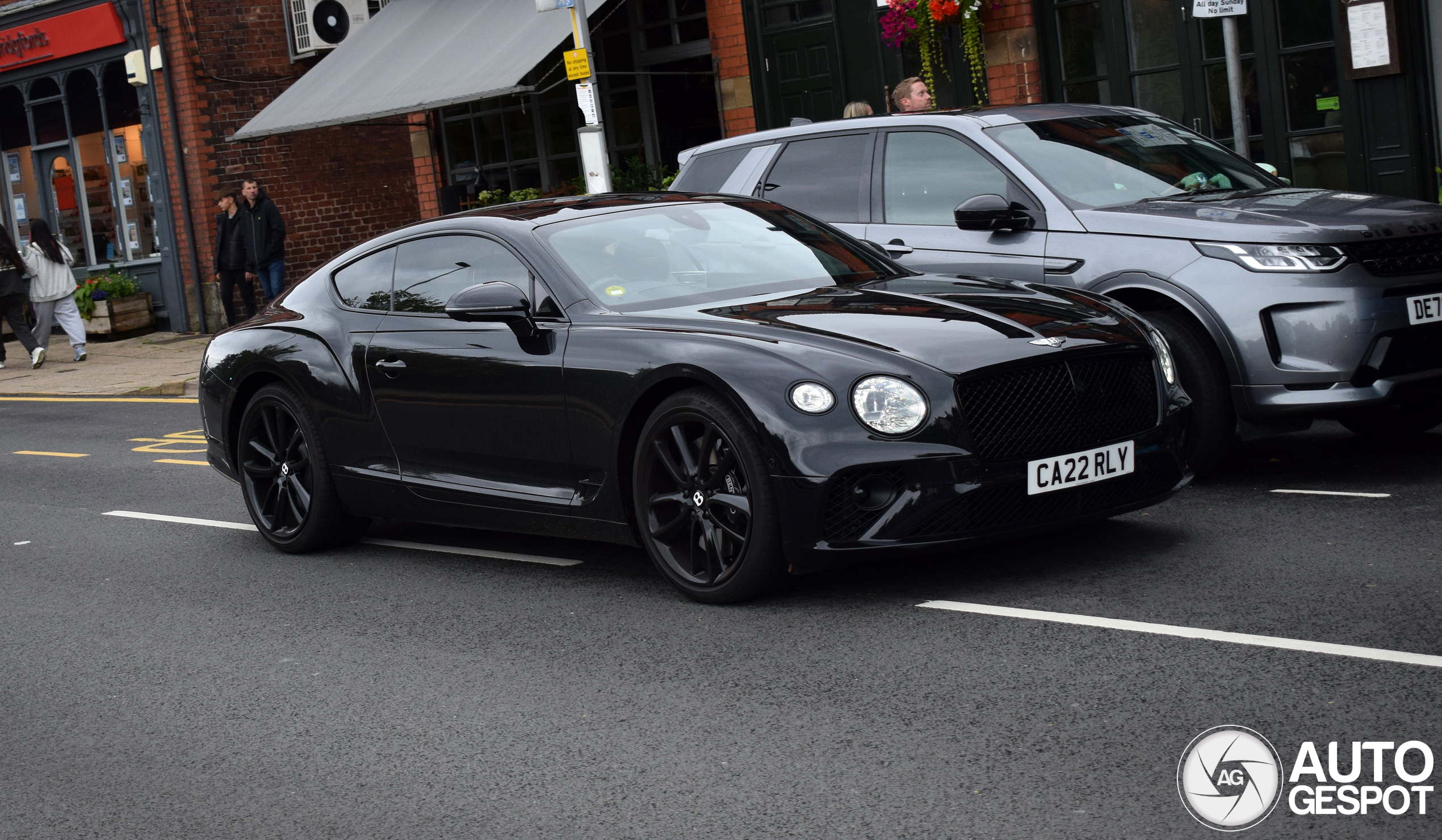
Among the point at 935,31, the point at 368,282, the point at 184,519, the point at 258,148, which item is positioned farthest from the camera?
the point at 258,148

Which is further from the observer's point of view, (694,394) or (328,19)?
(328,19)

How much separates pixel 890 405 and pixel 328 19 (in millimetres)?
20018

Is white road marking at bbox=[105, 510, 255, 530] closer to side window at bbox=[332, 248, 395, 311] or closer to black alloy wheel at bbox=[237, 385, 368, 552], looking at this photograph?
black alloy wheel at bbox=[237, 385, 368, 552]

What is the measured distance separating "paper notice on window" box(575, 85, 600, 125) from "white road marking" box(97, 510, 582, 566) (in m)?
5.52

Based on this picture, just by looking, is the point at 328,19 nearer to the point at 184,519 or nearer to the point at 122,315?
the point at 122,315

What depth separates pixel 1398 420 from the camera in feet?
25.4

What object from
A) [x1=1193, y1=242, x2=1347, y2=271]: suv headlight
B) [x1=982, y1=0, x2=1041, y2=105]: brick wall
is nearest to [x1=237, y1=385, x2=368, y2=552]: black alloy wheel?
[x1=1193, y1=242, x2=1347, y2=271]: suv headlight

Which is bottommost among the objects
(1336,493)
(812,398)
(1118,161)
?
A: (1336,493)

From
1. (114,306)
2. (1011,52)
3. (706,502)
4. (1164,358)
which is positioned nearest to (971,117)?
(1164,358)

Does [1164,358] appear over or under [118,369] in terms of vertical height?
over

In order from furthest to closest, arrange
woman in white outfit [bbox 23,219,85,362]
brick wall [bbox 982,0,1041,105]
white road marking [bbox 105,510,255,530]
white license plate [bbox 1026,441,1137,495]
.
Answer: woman in white outfit [bbox 23,219,85,362]
brick wall [bbox 982,0,1041,105]
white road marking [bbox 105,510,255,530]
white license plate [bbox 1026,441,1137,495]

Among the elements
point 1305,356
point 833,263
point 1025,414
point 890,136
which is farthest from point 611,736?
point 890,136

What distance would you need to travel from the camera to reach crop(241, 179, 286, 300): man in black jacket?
2064 cm

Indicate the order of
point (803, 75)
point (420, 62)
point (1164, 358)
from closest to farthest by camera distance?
point (1164, 358)
point (803, 75)
point (420, 62)
